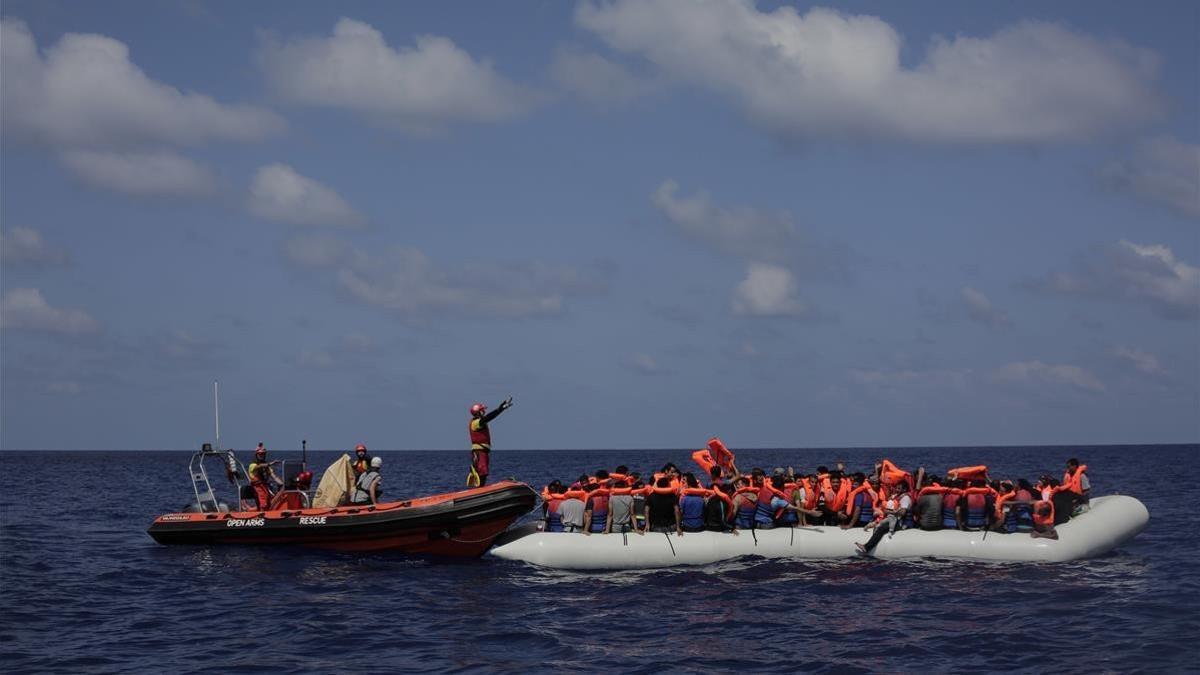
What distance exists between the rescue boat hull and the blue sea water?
393mm

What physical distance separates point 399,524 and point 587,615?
6339 millimetres

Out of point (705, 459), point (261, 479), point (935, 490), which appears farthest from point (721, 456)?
point (261, 479)

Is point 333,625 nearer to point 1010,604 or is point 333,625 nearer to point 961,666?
point 961,666

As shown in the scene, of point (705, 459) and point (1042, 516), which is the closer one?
point (1042, 516)

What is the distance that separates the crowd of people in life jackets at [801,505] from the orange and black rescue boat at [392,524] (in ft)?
3.49

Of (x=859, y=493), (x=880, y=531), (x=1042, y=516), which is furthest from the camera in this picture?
(x=859, y=493)

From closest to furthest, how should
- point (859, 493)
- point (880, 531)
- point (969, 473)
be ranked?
1. point (880, 531)
2. point (859, 493)
3. point (969, 473)

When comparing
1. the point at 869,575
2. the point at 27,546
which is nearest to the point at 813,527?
the point at 869,575

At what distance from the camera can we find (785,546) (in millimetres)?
22297

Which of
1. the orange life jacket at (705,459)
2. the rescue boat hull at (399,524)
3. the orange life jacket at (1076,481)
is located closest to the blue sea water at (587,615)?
the rescue boat hull at (399,524)

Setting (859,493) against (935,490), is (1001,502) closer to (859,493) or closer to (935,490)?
(935,490)

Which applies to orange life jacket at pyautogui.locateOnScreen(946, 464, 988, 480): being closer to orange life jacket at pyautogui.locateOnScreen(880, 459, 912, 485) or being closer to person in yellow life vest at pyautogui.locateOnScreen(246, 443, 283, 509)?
orange life jacket at pyautogui.locateOnScreen(880, 459, 912, 485)

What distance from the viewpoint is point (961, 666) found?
15.1 meters

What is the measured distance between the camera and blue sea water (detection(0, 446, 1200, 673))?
51.6ft
